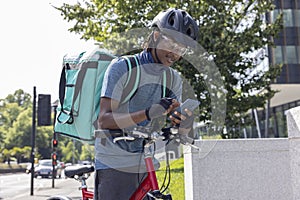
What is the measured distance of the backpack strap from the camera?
250cm

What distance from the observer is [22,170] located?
5750 cm

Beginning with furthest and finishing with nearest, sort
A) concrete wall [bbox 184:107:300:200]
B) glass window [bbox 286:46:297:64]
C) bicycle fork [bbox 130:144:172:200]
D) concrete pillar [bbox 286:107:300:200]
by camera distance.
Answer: glass window [bbox 286:46:297:64] → concrete wall [bbox 184:107:300:200] → concrete pillar [bbox 286:107:300:200] → bicycle fork [bbox 130:144:172:200]

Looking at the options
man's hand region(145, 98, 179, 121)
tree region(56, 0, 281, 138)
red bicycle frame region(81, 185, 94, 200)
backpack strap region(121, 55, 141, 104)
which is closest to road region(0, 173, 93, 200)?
tree region(56, 0, 281, 138)

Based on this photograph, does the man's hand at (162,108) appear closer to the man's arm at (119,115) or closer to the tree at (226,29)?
the man's arm at (119,115)

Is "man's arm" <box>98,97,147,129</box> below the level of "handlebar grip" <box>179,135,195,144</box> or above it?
above

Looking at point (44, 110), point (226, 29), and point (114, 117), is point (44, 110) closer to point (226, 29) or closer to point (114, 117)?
point (226, 29)

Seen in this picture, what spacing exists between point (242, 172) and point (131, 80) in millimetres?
5148

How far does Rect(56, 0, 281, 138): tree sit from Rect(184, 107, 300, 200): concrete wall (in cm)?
727

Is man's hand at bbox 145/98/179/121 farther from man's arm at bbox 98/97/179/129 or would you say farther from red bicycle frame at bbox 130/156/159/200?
red bicycle frame at bbox 130/156/159/200

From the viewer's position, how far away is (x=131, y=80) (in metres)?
2.52

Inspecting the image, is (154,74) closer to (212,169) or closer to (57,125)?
(57,125)

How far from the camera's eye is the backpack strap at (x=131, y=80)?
2.50 m

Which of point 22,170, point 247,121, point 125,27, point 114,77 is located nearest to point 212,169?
point 114,77

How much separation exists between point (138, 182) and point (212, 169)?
4.75 meters
